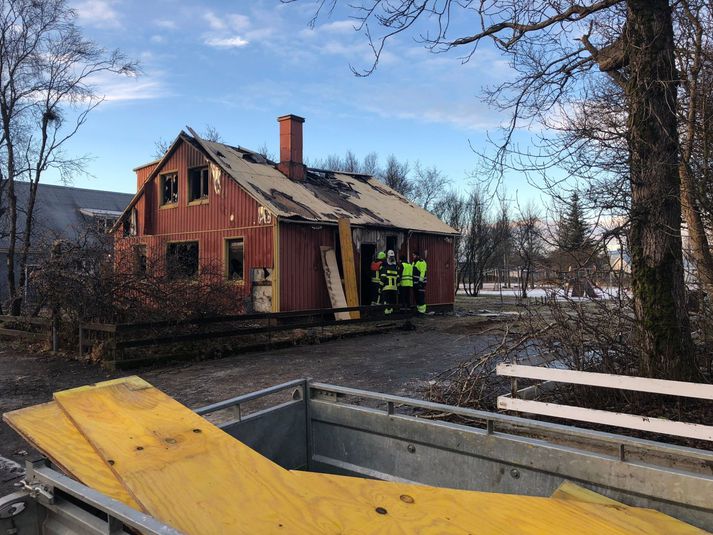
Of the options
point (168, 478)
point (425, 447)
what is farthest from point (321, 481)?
point (425, 447)

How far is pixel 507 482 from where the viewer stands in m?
3.06

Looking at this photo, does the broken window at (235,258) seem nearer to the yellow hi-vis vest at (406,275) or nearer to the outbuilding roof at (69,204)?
the yellow hi-vis vest at (406,275)

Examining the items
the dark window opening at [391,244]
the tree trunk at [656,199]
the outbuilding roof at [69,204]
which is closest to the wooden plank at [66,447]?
the tree trunk at [656,199]

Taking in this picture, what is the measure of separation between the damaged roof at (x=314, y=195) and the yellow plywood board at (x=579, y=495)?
43.2ft

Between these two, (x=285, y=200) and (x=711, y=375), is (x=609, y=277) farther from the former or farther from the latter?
(x=285, y=200)

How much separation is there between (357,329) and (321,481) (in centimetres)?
1281

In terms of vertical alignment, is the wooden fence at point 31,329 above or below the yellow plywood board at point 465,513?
below

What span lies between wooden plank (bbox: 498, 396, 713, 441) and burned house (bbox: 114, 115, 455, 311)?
31.7 ft

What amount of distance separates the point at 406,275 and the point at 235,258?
5.75m

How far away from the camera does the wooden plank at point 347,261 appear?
1692 cm

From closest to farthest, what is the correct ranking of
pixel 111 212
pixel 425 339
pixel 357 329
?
pixel 425 339 < pixel 357 329 < pixel 111 212

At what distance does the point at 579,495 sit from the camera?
2.71 m

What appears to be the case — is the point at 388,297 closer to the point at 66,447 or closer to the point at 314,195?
the point at 314,195

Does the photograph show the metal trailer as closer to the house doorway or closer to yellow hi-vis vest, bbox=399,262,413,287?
yellow hi-vis vest, bbox=399,262,413,287
